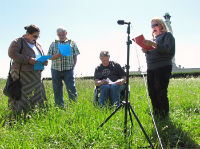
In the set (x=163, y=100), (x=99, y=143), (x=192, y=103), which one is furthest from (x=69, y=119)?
(x=192, y=103)

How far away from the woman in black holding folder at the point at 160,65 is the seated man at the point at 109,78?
2.68 feet

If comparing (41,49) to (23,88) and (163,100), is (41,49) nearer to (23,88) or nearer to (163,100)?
(23,88)

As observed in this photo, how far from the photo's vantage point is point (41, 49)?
380cm

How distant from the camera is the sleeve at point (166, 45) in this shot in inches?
113

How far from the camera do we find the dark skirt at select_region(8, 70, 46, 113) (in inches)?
132

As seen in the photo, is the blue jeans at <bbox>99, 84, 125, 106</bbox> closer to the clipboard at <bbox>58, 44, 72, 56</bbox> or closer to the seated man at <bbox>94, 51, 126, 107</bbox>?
the seated man at <bbox>94, 51, 126, 107</bbox>

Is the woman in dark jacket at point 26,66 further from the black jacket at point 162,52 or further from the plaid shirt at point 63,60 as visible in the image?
the black jacket at point 162,52

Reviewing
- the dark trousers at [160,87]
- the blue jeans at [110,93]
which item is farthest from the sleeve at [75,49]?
the dark trousers at [160,87]

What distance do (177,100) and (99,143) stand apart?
2.86 m

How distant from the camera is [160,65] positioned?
3.09 meters

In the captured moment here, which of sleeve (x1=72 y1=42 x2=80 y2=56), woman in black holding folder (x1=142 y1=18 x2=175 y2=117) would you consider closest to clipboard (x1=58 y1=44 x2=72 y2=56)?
sleeve (x1=72 y1=42 x2=80 y2=56)

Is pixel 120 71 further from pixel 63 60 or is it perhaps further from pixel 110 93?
pixel 63 60

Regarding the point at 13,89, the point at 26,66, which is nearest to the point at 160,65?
the point at 26,66

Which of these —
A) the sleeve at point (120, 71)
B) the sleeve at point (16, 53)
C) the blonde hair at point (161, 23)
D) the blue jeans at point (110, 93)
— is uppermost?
the blonde hair at point (161, 23)
